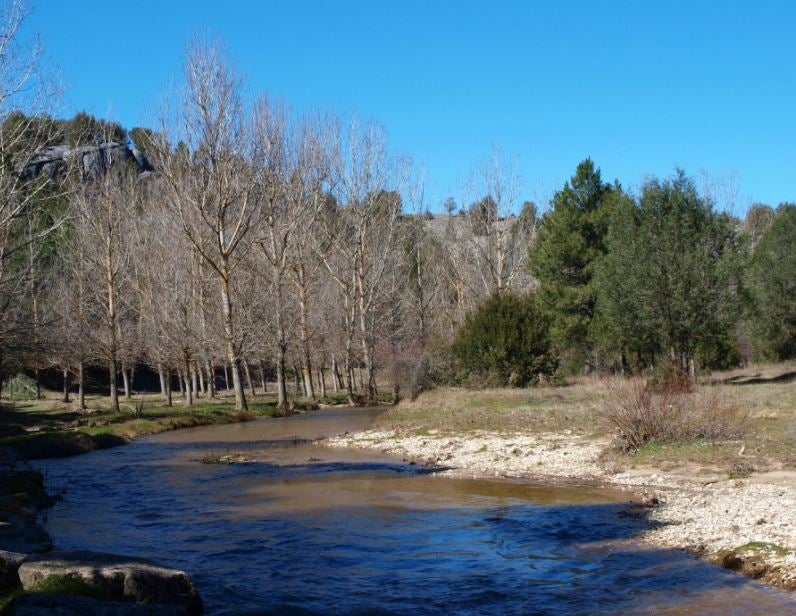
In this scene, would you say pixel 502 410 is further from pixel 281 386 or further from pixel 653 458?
pixel 281 386

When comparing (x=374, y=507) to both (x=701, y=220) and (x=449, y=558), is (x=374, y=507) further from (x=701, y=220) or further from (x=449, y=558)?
(x=701, y=220)

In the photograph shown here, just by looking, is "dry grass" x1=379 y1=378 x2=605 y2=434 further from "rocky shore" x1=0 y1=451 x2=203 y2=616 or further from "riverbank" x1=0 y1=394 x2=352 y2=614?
"rocky shore" x1=0 y1=451 x2=203 y2=616

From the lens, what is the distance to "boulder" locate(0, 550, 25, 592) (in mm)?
7755

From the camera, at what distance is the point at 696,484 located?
13.5m

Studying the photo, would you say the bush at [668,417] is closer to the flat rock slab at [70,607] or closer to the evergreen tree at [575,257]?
the flat rock slab at [70,607]

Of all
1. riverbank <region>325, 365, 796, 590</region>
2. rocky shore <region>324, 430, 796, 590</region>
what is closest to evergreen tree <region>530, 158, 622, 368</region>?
riverbank <region>325, 365, 796, 590</region>

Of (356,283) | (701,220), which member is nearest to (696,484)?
(701,220)

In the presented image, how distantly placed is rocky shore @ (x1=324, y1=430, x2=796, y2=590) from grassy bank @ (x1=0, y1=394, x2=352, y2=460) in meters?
9.42

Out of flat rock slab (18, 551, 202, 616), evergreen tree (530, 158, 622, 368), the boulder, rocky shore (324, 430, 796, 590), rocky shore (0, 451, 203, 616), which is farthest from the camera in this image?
Result: evergreen tree (530, 158, 622, 368)

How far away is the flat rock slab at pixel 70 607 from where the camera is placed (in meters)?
6.42

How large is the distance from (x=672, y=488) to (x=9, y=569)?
34.5ft

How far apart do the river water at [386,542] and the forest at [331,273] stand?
11297mm

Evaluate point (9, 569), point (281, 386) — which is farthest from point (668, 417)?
point (281, 386)

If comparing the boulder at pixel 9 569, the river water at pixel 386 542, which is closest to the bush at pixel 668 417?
the river water at pixel 386 542
